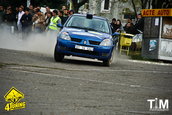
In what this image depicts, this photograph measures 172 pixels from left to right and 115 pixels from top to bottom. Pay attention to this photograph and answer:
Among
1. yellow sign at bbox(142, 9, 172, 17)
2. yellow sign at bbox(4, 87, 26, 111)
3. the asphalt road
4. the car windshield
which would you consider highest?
yellow sign at bbox(142, 9, 172, 17)

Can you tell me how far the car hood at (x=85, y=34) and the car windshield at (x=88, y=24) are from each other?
444mm

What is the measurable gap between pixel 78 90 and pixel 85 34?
6.27 m

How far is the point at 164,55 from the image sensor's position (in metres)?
24.4

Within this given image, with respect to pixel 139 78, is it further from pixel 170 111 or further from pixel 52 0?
pixel 52 0

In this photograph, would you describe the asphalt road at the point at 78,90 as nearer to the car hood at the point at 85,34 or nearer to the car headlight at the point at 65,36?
the car headlight at the point at 65,36

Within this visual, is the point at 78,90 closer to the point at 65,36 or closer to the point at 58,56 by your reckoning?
the point at 65,36

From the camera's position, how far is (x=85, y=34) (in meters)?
16.0

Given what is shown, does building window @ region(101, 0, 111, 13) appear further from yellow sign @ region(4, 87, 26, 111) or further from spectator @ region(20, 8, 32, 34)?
yellow sign @ region(4, 87, 26, 111)

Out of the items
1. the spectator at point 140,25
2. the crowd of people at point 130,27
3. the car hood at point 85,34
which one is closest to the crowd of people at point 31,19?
the crowd of people at point 130,27

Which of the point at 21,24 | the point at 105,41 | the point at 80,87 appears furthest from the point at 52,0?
the point at 80,87

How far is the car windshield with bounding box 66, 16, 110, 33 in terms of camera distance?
663 inches

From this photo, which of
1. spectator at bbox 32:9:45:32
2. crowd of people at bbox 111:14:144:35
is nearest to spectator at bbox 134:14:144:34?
crowd of people at bbox 111:14:144:35

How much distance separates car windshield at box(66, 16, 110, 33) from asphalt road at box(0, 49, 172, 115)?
2.81 metres

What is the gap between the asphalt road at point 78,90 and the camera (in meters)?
7.71
